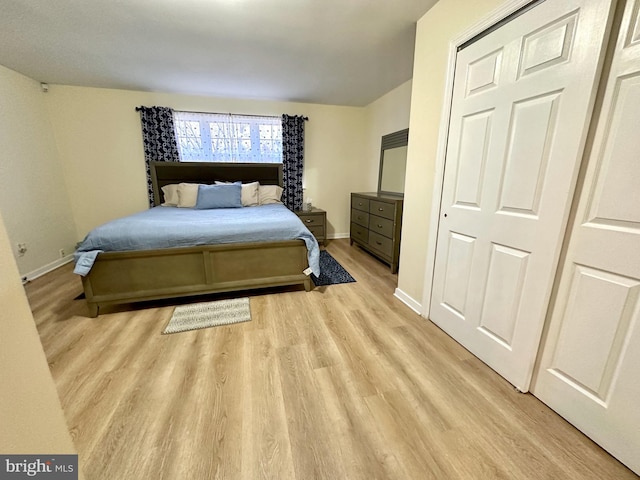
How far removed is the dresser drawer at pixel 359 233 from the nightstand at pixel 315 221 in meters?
0.47

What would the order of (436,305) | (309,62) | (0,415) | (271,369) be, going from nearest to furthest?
(0,415) → (271,369) → (436,305) → (309,62)

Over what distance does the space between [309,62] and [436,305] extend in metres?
2.63

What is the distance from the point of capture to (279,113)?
13.0 ft

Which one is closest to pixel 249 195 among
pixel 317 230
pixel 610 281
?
pixel 317 230

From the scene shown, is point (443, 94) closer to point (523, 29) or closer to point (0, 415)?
point (523, 29)

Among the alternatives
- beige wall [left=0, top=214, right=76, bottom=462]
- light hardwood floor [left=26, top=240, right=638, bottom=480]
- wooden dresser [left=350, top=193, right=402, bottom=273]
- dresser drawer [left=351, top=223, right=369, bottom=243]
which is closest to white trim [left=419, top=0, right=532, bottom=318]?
light hardwood floor [left=26, top=240, right=638, bottom=480]

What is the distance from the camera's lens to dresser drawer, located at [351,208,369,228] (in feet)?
11.8

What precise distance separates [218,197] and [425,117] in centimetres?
257

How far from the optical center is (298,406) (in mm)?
1285

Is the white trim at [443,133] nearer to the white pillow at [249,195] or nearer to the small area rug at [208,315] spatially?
the small area rug at [208,315]

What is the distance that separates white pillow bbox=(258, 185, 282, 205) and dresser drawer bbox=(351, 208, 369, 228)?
1200mm

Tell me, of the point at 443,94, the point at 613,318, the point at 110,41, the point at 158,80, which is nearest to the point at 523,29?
the point at 443,94

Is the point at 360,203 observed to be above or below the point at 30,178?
below

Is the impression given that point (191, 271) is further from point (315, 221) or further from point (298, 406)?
point (315, 221)
